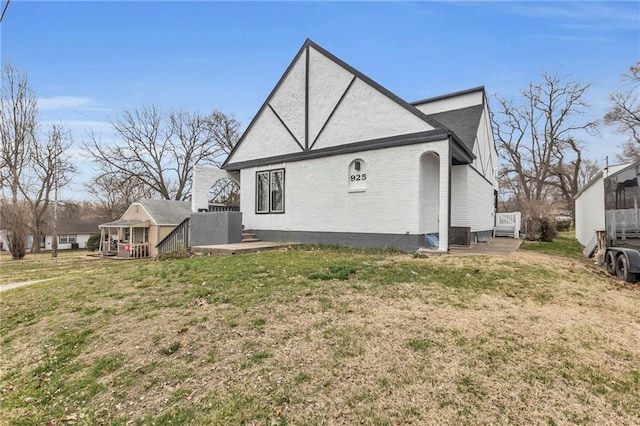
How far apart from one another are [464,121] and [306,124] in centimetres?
759

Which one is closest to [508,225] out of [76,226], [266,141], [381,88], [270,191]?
[381,88]

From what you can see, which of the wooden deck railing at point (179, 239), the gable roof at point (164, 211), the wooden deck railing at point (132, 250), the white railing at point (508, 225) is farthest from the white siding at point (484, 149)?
the wooden deck railing at point (132, 250)

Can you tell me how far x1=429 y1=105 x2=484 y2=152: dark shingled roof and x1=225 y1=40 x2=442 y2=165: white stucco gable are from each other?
4.45 metres

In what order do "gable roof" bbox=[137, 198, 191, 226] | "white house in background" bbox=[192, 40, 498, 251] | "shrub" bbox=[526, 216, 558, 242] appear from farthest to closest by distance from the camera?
"gable roof" bbox=[137, 198, 191, 226] < "shrub" bbox=[526, 216, 558, 242] < "white house in background" bbox=[192, 40, 498, 251]

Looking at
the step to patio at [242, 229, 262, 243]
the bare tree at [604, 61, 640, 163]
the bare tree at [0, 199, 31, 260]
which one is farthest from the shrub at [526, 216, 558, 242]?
the bare tree at [0, 199, 31, 260]

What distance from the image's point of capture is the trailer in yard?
6852 millimetres

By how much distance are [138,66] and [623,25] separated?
19.7m

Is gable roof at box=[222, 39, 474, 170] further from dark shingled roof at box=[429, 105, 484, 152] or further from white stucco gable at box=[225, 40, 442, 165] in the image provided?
dark shingled roof at box=[429, 105, 484, 152]

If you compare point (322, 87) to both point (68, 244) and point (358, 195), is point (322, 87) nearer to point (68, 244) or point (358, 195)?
point (358, 195)

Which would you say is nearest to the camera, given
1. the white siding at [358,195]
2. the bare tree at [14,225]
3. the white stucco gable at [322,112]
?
the white siding at [358,195]

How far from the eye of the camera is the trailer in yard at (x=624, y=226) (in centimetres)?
685

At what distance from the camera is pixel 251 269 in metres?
6.97

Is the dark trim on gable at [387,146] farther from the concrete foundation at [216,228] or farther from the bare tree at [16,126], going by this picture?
the bare tree at [16,126]

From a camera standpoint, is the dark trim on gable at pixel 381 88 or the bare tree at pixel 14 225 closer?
the dark trim on gable at pixel 381 88
